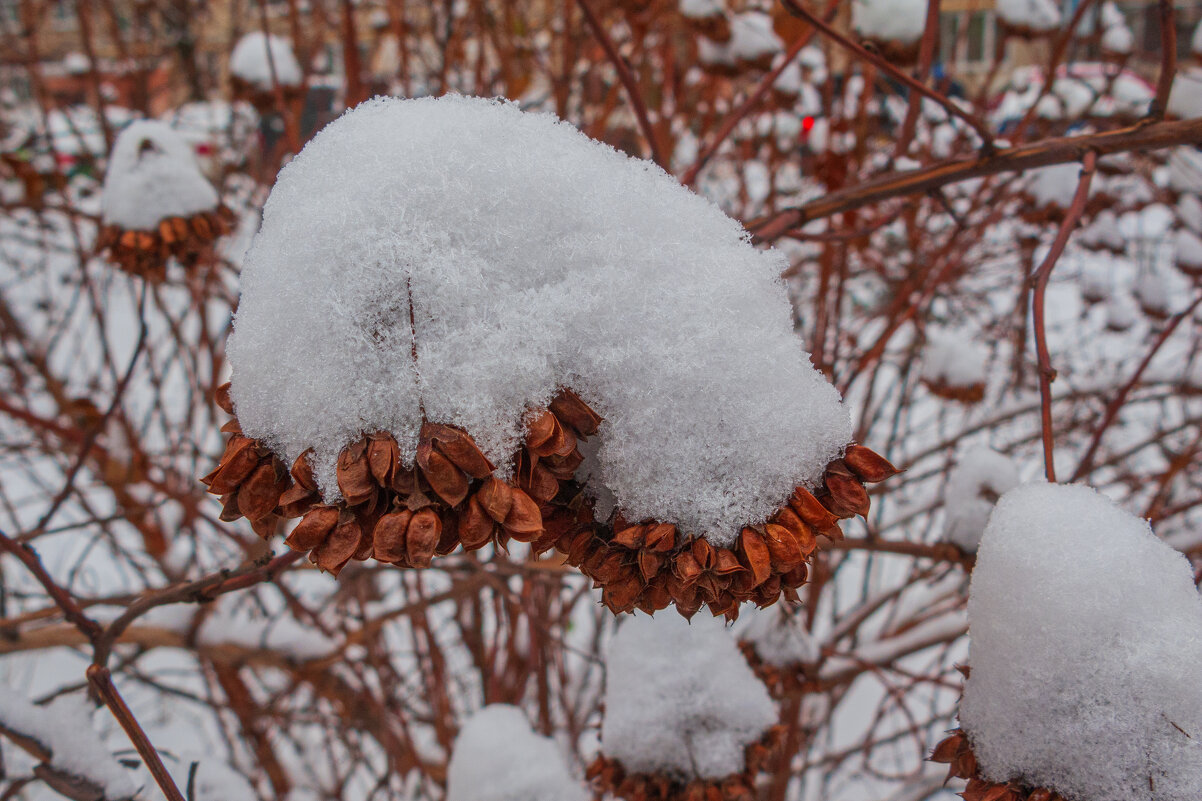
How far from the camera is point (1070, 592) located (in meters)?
0.55

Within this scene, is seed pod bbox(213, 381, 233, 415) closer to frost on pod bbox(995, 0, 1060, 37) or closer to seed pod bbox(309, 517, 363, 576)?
seed pod bbox(309, 517, 363, 576)

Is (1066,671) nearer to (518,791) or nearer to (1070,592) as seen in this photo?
(1070,592)

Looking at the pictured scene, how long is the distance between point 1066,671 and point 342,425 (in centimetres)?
54

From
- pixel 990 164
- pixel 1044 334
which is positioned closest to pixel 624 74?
pixel 990 164

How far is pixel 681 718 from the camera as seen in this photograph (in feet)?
→ 3.05

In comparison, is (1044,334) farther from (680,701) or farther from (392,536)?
(680,701)

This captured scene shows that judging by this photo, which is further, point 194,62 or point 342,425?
point 194,62

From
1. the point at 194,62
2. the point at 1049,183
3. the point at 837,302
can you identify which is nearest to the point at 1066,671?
the point at 837,302

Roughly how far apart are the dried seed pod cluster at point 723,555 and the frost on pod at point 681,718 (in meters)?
0.51

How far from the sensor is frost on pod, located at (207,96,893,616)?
0.44 metres

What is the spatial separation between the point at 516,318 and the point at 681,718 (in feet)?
2.16

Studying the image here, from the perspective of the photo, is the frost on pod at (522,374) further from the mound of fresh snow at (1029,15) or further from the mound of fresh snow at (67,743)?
the mound of fresh snow at (1029,15)

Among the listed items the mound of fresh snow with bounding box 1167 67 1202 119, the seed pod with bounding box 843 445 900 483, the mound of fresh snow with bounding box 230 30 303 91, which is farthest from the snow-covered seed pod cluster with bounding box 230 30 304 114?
the mound of fresh snow with bounding box 1167 67 1202 119

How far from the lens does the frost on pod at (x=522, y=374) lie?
440 mm
